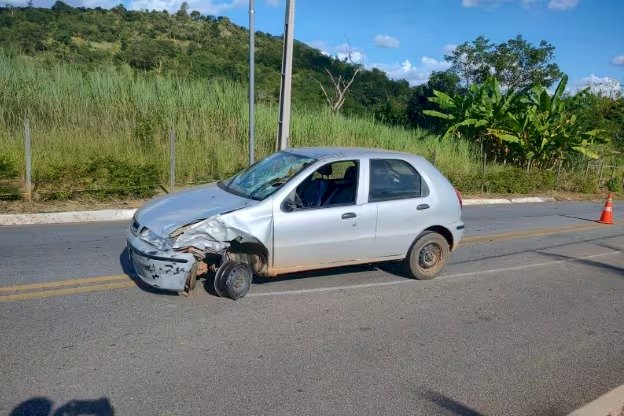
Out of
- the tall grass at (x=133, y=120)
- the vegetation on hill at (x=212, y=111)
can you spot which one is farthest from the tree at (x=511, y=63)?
the tall grass at (x=133, y=120)

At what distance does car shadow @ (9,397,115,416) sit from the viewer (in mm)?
3830

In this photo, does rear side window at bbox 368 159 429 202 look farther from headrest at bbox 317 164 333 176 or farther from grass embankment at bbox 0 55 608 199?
grass embankment at bbox 0 55 608 199

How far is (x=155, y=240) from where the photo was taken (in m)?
5.82

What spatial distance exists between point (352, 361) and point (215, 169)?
12.4 metres

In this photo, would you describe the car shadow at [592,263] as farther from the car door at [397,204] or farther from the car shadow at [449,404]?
the car shadow at [449,404]

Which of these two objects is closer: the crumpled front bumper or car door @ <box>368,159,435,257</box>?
the crumpled front bumper

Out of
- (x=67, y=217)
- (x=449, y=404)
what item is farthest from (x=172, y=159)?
(x=449, y=404)

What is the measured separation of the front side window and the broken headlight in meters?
1.64

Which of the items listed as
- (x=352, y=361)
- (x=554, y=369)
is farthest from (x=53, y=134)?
(x=554, y=369)

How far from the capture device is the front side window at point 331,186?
6.89m

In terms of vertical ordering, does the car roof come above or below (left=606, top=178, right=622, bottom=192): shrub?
above

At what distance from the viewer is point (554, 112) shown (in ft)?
86.4

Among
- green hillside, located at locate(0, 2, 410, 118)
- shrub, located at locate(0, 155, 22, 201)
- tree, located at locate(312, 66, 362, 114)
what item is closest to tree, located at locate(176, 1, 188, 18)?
green hillside, located at locate(0, 2, 410, 118)

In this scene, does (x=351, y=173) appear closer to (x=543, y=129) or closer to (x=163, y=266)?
(x=163, y=266)
